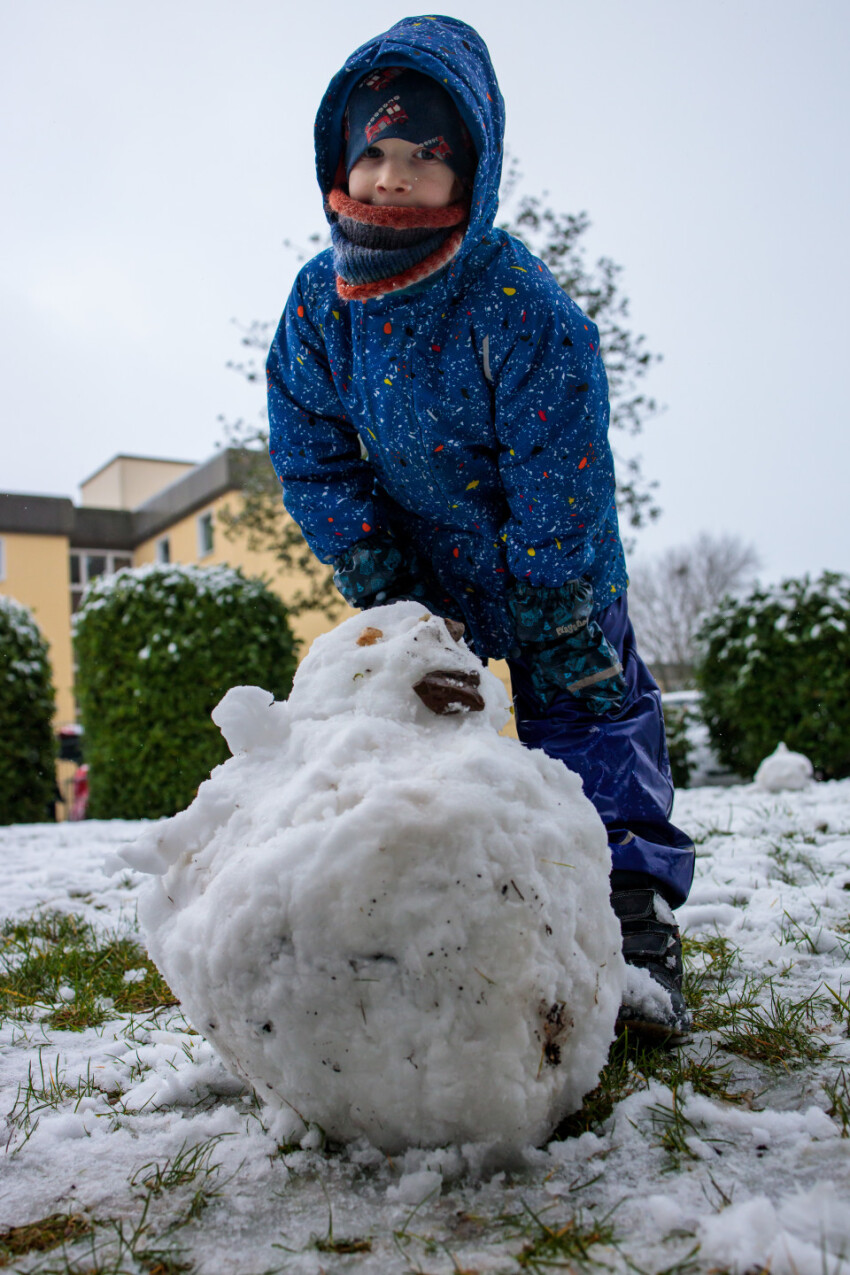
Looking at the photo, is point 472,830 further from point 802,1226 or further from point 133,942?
point 133,942

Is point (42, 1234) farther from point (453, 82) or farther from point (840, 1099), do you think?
point (453, 82)

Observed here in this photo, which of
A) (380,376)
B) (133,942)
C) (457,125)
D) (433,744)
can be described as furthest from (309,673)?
(133,942)

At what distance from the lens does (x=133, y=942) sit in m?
2.47

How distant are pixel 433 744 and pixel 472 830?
0.21m

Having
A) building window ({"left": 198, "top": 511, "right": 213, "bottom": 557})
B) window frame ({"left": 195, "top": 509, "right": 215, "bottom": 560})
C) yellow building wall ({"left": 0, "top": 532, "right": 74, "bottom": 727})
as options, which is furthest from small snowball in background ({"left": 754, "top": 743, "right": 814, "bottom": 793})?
yellow building wall ({"left": 0, "top": 532, "right": 74, "bottom": 727})

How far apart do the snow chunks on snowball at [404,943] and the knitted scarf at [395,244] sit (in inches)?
37.2

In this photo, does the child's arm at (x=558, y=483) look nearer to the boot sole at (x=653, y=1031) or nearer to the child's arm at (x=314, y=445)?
the child's arm at (x=314, y=445)

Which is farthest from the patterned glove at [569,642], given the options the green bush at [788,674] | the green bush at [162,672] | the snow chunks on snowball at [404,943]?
the green bush at [788,674]

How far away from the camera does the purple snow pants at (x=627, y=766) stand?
73.1 inches

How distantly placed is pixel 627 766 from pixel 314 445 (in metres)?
1.03

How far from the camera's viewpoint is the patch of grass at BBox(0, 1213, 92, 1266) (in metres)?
1.03

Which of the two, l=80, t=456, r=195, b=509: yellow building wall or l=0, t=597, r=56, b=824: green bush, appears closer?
l=0, t=597, r=56, b=824: green bush

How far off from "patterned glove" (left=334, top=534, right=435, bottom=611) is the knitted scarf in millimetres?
558

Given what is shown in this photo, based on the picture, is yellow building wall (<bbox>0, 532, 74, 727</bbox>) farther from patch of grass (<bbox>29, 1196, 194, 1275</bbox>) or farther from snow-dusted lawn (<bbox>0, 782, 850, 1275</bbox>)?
patch of grass (<bbox>29, 1196, 194, 1275</bbox>)
